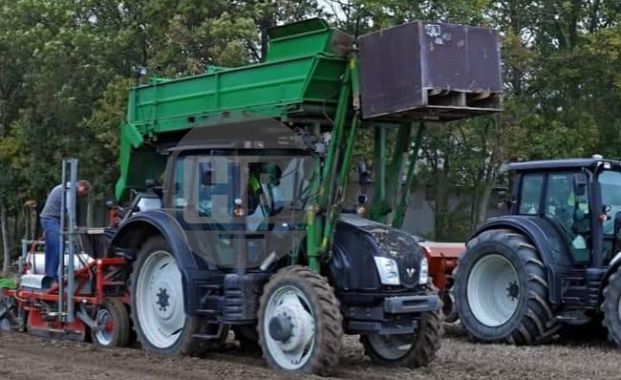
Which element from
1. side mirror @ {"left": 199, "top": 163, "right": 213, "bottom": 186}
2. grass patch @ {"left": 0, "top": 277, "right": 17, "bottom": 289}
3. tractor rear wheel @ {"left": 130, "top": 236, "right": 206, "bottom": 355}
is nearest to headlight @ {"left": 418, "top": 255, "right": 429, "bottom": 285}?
side mirror @ {"left": 199, "top": 163, "right": 213, "bottom": 186}

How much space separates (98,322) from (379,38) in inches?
197

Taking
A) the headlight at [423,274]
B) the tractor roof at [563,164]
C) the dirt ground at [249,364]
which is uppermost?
the tractor roof at [563,164]

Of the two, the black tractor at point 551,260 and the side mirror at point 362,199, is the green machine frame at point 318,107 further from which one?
the black tractor at point 551,260

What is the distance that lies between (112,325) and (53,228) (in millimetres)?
1488

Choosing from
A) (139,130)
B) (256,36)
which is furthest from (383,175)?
(256,36)

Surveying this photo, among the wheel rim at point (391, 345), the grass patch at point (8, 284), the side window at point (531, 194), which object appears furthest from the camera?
the grass patch at point (8, 284)

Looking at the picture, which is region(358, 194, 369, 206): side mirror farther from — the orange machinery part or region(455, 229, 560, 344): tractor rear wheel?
the orange machinery part

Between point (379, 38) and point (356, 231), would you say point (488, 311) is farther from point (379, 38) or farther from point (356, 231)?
point (379, 38)

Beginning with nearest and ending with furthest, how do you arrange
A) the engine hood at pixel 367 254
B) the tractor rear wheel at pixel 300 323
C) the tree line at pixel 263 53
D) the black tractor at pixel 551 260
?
the tractor rear wheel at pixel 300 323 < the engine hood at pixel 367 254 < the black tractor at pixel 551 260 < the tree line at pixel 263 53

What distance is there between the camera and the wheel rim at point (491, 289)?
13.8m

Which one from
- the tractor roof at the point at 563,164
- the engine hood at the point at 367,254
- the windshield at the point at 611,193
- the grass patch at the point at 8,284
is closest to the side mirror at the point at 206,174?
the engine hood at the point at 367,254

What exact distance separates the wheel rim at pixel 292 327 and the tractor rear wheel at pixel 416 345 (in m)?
1.11

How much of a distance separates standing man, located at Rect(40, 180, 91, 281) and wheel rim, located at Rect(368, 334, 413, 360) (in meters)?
4.17

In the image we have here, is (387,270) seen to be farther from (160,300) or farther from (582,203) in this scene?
(582,203)
